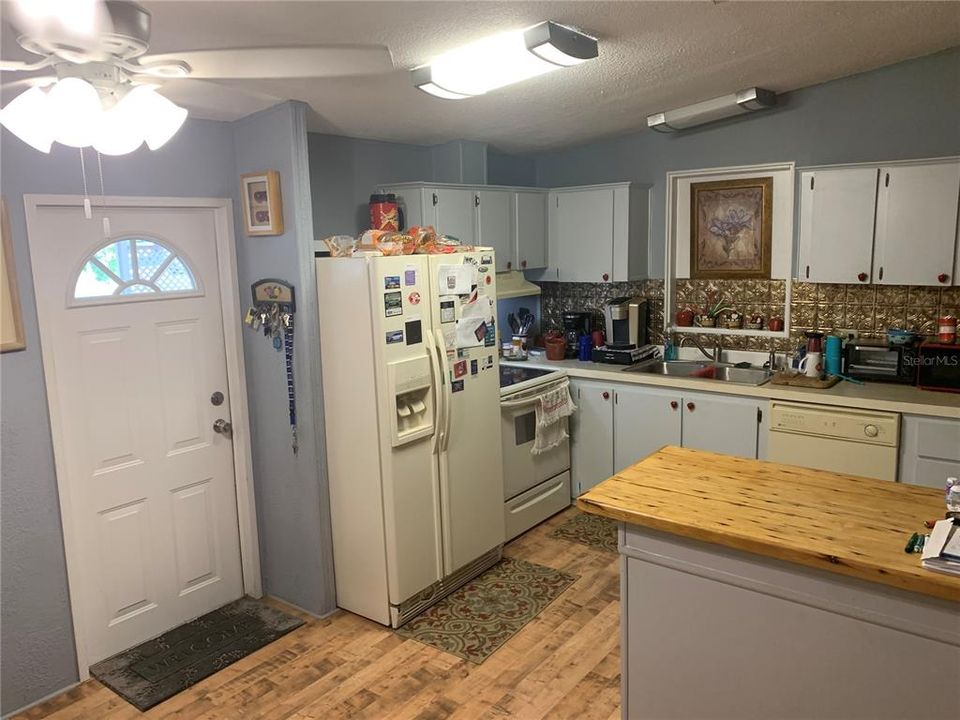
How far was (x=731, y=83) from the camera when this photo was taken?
371 cm

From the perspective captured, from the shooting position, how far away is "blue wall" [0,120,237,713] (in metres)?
2.74

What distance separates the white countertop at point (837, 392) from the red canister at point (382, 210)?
152 cm

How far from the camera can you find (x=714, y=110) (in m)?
4.06

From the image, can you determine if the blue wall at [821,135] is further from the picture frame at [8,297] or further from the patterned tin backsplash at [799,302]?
the picture frame at [8,297]

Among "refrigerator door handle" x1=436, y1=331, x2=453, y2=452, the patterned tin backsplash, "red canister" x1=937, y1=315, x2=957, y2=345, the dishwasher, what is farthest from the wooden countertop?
the patterned tin backsplash

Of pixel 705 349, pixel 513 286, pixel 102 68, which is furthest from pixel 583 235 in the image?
pixel 102 68

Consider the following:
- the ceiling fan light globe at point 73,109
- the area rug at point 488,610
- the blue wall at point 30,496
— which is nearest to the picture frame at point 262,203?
the blue wall at point 30,496

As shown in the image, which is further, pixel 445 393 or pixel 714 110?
pixel 714 110

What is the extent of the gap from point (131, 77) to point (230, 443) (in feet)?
7.28

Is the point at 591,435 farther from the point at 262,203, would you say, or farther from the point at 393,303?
the point at 262,203

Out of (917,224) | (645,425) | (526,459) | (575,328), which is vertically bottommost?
(526,459)

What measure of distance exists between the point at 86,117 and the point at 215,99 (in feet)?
5.30

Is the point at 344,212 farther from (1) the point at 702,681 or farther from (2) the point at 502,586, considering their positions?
(1) the point at 702,681

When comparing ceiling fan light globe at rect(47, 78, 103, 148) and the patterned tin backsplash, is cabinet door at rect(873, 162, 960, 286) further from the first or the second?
ceiling fan light globe at rect(47, 78, 103, 148)
